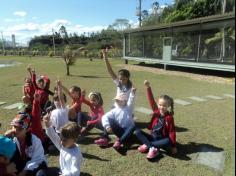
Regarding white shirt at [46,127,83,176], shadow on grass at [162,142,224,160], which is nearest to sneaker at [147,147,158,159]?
shadow on grass at [162,142,224,160]

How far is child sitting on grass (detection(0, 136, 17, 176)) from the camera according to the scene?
306 cm

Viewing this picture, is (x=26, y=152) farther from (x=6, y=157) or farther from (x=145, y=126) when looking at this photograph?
(x=145, y=126)

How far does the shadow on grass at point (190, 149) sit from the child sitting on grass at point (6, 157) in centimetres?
238

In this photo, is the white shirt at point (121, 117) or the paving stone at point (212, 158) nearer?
the paving stone at point (212, 158)

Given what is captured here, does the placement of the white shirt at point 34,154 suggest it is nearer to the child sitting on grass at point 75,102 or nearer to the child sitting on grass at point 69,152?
the child sitting on grass at point 69,152

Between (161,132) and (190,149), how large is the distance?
57 cm

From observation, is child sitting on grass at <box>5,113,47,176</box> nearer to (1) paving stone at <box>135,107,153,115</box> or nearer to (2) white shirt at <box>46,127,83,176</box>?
(2) white shirt at <box>46,127,83,176</box>

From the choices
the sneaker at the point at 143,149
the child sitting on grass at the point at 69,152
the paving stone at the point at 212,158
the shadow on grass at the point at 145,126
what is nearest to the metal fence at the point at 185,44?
the shadow on grass at the point at 145,126

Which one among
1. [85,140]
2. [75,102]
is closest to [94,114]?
[75,102]

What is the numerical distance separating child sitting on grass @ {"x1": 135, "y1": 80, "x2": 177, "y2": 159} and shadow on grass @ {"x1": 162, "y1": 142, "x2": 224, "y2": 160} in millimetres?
116

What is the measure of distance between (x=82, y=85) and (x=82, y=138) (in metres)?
7.06

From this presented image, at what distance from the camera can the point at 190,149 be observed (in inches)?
188

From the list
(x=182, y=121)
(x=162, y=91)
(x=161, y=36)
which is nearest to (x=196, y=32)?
(x=161, y=36)

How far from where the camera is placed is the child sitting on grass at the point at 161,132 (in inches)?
178
